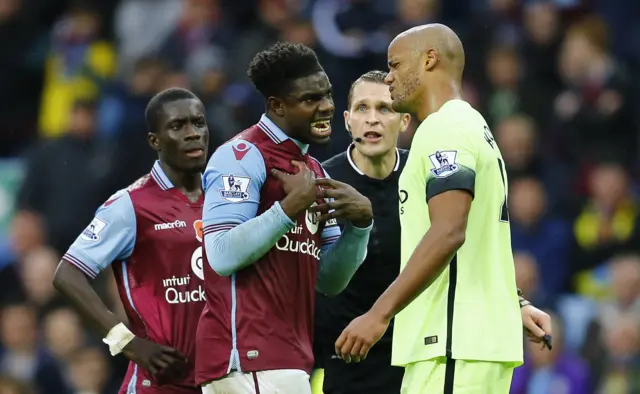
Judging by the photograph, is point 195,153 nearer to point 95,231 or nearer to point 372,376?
point 95,231

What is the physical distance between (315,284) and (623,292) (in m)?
5.08

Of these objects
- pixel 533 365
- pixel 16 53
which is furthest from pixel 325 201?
pixel 16 53

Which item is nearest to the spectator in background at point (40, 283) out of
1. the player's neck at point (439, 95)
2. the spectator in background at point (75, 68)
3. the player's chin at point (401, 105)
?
the spectator in background at point (75, 68)

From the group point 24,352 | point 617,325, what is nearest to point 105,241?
point 617,325

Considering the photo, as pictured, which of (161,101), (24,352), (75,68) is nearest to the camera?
(161,101)

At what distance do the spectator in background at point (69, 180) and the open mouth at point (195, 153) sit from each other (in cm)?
550

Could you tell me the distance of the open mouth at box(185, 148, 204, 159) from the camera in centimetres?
667

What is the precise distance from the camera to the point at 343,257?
6.15 meters

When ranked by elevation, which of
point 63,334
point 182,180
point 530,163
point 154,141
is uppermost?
point 530,163

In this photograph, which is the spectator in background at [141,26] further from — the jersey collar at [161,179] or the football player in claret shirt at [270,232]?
the football player in claret shirt at [270,232]

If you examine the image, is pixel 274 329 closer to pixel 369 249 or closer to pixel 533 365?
pixel 369 249

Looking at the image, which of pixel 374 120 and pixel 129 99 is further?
pixel 129 99

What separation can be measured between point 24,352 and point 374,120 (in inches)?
212

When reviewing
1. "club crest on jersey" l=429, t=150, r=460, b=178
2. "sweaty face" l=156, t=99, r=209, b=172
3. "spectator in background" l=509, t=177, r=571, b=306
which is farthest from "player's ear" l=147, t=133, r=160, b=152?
"spectator in background" l=509, t=177, r=571, b=306
